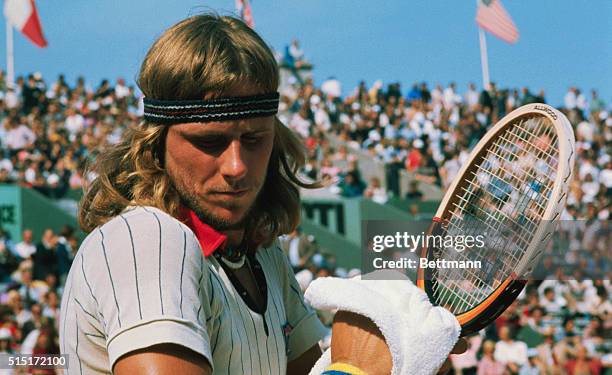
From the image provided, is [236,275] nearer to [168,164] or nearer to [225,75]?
[168,164]

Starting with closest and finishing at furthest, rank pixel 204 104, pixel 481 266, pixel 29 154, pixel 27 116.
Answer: pixel 204 104 → pixel 481 266 → pixel 29 154 → pixel 27 116

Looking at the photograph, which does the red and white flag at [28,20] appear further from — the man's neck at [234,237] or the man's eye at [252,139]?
the man's eye at [252,139]

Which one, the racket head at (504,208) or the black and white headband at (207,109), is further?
the racket head at (504,208)

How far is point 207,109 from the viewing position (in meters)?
1.76

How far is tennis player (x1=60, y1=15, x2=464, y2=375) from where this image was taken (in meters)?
1.48

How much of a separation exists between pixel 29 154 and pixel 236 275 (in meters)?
14.1

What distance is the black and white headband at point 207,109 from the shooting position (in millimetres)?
1760

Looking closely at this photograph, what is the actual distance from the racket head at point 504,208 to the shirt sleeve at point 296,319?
297 mm

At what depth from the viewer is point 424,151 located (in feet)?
63.2

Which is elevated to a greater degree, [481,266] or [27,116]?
[481,266]

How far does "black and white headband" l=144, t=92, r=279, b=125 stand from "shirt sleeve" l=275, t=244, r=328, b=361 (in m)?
0.52

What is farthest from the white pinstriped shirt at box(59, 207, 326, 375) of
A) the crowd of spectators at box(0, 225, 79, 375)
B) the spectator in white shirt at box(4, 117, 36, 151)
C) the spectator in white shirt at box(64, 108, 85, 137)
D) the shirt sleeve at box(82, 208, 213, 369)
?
the spectator in white shirt at box(64, 108, 85, 137)

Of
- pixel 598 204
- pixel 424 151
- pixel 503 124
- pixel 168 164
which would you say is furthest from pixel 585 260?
pixel 168 164

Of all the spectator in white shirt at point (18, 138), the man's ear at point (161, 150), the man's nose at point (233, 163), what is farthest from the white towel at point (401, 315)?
the spectator in white shirt at point (18, 138)
